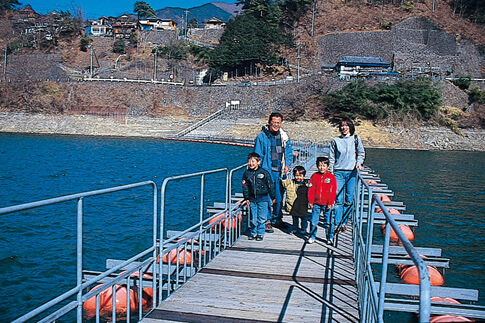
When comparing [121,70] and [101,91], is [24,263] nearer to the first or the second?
[101,91]

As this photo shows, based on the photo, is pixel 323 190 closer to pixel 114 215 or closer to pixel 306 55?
pixel 114 215

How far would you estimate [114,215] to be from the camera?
14.2m

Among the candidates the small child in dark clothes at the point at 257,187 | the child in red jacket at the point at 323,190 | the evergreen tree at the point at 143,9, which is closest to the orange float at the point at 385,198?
the child in red jacket at the point at 323,190

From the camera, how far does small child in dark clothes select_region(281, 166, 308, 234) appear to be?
837 cm

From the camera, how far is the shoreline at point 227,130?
47.4 m

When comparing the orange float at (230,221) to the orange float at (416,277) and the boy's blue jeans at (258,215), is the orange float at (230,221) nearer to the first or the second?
the boy's blue jeans at (258,215)

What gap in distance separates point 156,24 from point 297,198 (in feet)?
331

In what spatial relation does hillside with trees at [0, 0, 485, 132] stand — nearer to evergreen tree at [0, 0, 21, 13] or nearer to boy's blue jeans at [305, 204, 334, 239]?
evergreen tree at [0, 0, 21, 13]

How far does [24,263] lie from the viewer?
32.5ft

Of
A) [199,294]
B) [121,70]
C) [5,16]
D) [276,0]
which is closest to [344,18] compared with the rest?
[276,0]

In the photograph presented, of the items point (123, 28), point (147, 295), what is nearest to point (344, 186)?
point (147, 295)

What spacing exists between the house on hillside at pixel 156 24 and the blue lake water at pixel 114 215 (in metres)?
76.2

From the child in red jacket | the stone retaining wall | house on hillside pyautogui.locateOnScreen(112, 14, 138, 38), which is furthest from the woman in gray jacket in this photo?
house on hillside pyautogui.locateOnScreen(112, 14, 138, 38)

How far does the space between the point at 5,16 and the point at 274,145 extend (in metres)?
116
